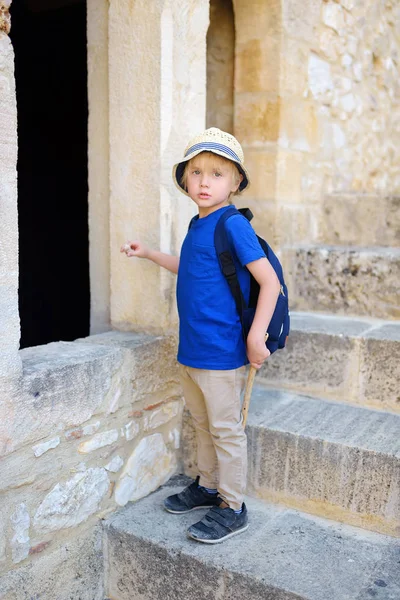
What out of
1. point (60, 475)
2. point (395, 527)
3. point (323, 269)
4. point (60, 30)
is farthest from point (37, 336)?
point (395, 527)

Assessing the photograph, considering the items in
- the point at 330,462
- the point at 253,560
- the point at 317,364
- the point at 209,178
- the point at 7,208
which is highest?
the point at 209,178

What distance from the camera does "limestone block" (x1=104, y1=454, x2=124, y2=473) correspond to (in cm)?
242

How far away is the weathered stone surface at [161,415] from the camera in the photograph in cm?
264

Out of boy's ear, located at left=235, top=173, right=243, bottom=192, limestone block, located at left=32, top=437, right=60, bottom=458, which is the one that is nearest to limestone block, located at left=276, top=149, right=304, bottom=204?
boy's ear, located at left=235, top=173, right=243, bottom=192

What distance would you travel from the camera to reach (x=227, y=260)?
214cm

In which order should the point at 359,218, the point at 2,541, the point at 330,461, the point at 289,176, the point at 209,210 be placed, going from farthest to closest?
the point at 359,218, the point at 289,176, the point at 330,461, the point at 209,210, the point at 2,541

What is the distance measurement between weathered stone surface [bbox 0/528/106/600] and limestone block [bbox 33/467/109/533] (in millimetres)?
83

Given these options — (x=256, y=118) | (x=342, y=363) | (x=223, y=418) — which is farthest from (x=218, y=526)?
(x=256, y=118)

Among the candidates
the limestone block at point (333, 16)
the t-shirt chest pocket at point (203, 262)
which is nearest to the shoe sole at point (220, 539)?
the t-shirt chest pocket at point (203, 262)

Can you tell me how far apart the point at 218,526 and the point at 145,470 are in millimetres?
495

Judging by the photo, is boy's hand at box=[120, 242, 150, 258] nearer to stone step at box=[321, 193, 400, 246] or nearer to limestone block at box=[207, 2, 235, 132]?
limestone block at box=[207, 2, 235, 132]

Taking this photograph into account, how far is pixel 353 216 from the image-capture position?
3941 mm

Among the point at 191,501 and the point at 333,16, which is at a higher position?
the point at 333,16

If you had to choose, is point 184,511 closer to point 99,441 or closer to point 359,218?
point 99,441
